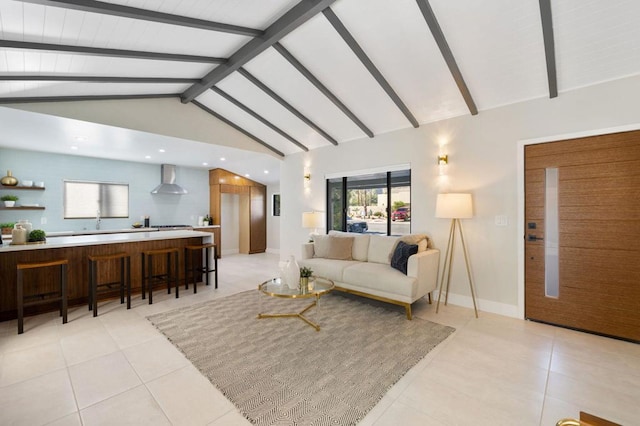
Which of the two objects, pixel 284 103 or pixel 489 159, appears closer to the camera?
pixel 489 159

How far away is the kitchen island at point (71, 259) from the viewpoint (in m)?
3.37

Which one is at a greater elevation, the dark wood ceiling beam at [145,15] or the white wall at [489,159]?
the dark wood ceiling beam at [145,15]

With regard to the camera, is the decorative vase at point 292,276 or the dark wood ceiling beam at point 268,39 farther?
the decorative vase at point 292,276

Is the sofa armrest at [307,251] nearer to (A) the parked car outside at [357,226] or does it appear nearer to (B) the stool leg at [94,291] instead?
(A) the parked car outside at [357,226]

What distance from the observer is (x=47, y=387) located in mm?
2107

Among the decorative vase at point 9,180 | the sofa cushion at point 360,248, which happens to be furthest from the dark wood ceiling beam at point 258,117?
the decorative vase at point 9,180

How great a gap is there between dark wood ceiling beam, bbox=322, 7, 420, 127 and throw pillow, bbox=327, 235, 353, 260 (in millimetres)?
2122

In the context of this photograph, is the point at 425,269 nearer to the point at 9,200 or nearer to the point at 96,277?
the point at 96,277

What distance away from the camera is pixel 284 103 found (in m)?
4.53

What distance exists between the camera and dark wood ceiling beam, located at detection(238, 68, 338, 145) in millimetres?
4094

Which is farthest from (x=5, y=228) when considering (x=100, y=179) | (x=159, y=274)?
(x=159, y=274)

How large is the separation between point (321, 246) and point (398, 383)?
2777 millimetres

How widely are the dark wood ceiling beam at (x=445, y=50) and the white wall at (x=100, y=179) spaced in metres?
6.93

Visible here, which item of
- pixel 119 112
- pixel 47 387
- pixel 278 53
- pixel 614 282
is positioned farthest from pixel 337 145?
pixel 47 387
